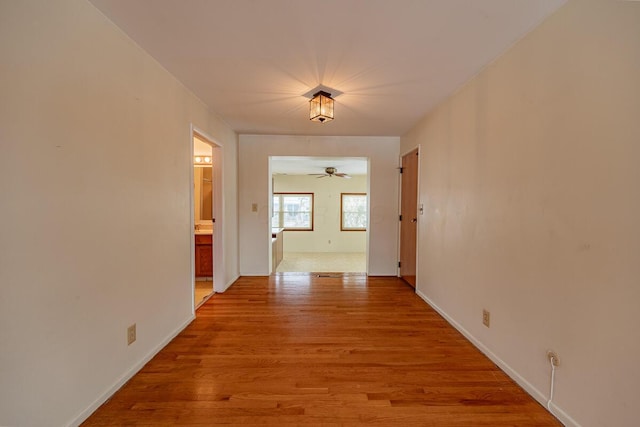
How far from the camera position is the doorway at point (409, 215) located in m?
3.89

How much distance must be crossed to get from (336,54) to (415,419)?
2.47 meters

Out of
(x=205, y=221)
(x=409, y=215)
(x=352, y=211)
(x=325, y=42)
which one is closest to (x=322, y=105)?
(x=325, y=42)

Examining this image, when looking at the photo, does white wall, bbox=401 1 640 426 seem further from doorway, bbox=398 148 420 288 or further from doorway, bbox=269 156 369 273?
doorway, bbox=269 156 369 273

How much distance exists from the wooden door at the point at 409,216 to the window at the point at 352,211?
373cm

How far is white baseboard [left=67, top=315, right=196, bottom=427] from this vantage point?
57.0 inches

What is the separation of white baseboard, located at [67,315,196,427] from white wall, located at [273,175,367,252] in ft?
18.8

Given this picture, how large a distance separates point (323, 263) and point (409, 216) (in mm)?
2747

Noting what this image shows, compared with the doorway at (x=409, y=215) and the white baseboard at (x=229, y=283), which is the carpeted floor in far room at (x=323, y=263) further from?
the white baseboard at (x=229, y=283)

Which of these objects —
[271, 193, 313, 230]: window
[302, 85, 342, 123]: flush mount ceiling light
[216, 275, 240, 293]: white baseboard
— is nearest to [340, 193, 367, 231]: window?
[271, 193, 313, 230]: window

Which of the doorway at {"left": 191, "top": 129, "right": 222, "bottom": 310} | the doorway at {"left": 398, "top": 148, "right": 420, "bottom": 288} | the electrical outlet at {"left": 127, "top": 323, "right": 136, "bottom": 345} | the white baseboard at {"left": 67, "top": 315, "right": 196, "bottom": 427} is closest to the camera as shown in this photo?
the white baseboard at {"left": 67, "top": 315, "right": 196, "bottom": 427}

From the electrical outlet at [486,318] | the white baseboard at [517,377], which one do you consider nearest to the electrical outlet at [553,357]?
the white baseboard at [517,377]

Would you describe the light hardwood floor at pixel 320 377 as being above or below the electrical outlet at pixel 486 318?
below

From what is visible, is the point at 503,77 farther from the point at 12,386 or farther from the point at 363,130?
the point at 12,386

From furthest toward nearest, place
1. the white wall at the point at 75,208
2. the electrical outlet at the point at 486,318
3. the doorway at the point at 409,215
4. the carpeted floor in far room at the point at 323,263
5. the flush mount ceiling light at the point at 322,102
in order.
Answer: the carpeted floor in far room at the point at 323,263, the doorway at the point at 409,215, the flush mount ceiling light at the point at 322,102, the electrical outlet at the point at 486,318, the white wall at the point at 75,208
